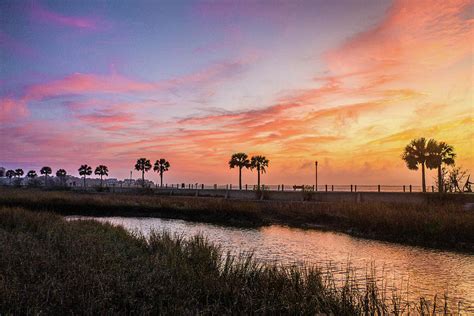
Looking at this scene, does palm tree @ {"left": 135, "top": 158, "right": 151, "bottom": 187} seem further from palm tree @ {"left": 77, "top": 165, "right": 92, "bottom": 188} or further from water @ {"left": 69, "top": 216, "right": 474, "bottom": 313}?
water @ {"left": 69, "top": 216, "right": 474, "bottom": 313}

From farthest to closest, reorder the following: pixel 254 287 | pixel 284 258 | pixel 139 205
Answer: pixel 139 205 → pixel 284 258 → pixel 254 287

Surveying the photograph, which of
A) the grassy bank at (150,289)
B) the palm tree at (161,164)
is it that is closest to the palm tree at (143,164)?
the palm tree at (161,164)

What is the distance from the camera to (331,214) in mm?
34062

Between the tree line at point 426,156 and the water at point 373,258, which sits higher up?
the tree line at point 426,156

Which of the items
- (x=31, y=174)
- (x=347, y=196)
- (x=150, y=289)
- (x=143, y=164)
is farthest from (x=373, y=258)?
(x=31, y=174)

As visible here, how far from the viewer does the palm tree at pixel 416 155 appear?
2319 inches

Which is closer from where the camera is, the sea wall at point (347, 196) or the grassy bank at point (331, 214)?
the grassy bank at point (331, 214)

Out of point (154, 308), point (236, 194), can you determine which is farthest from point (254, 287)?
point (236, 194)

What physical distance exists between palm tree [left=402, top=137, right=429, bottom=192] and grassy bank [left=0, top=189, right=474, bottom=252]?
27335 millimetres

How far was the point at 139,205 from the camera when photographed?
46906 millimetres

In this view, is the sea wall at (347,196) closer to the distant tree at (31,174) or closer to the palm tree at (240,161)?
the palm tree at (240,161)

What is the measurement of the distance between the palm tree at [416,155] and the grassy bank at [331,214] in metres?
27.3

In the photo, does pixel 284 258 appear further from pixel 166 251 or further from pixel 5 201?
pixel 5 201

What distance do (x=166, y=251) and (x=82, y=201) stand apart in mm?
38701
